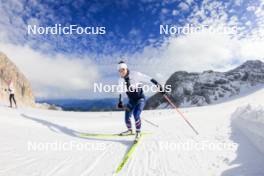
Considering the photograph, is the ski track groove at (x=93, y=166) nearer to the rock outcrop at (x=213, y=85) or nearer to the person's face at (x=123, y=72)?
the person's face at (x=123, y=72)

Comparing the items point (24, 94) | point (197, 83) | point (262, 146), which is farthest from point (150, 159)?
point (197, 83)

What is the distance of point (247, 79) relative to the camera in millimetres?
89312

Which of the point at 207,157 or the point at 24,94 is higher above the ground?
the point at 24,94

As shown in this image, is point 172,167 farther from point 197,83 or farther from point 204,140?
point 197,83

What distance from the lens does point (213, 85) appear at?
89.9 meters

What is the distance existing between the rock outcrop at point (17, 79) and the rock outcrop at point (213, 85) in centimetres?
4250

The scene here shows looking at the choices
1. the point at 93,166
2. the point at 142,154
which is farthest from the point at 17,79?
the point at 93,166

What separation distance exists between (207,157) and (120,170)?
237cm

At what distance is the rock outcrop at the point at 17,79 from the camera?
6675 centimetres
